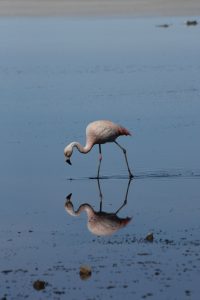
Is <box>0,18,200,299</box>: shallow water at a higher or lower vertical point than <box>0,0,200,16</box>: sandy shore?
higher

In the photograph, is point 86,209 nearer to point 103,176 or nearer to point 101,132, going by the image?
point 103,176

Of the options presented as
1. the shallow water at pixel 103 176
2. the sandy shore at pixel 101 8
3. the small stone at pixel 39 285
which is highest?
the small stone at pixel 39 285

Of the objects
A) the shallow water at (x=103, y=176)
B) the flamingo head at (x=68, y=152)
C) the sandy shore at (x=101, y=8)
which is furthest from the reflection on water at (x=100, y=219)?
the sandy shore at (x=101, y=8)

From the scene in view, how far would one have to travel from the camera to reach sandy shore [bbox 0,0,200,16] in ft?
195

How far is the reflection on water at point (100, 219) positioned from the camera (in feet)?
39.8

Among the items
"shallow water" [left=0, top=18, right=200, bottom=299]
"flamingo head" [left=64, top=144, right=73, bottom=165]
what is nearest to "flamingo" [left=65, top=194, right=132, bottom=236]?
"shallow water" [left=0, top=18, right=200, bottom=299]

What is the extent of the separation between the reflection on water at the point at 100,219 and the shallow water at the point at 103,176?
10cm

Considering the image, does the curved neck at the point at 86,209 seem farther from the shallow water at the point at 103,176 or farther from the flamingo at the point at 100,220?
the shallow water at the point at 103,176

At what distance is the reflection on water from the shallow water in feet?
0.33

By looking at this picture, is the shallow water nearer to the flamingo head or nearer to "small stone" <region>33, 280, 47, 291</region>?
"small stone" <region>33, 280, 47, 291</region>

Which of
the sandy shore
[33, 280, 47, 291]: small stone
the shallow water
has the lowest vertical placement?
the sandy shore

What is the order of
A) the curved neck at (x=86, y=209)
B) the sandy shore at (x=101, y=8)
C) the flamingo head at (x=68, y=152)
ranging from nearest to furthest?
the curved neck at (x=86, y=209)
the flamingo head at (x=68, y=152)
the sandy shore at (x=101, y=8)

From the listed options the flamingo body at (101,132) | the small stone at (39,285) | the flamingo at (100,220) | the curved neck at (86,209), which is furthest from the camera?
the flamingo body at (101,132)

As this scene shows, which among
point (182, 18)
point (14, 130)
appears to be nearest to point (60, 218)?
point (14, 130)
